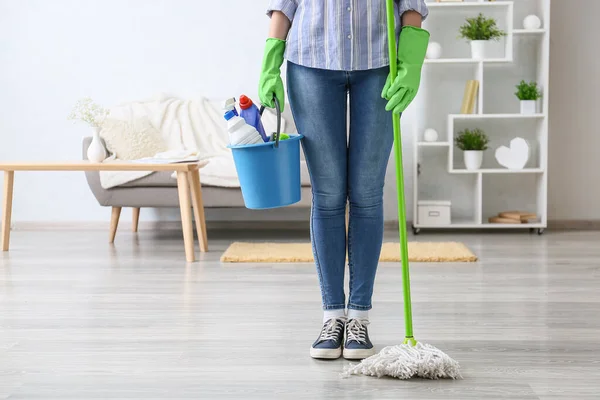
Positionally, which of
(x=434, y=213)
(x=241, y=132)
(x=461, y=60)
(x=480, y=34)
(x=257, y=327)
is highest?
(x=480, y=34)

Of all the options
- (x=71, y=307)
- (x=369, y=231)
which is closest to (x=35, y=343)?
(x=71, y=307)

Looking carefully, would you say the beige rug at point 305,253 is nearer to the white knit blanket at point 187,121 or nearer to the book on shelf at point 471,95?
the white knit blanket at point 187,121

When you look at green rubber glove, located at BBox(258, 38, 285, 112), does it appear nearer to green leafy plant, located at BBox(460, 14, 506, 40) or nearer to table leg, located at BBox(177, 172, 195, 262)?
table leg, located at BBox(177, 172, 195, 262)

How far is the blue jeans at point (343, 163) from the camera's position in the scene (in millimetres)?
1913

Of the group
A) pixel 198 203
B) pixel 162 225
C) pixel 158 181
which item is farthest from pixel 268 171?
pixel 162 225

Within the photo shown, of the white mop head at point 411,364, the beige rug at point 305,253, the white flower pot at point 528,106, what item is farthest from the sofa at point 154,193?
the white mop head at point 411,364

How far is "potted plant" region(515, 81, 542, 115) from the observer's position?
449cm

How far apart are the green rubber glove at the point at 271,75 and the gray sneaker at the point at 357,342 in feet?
1.94

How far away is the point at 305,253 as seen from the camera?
12.3 ft

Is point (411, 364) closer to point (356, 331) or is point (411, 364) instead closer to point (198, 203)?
point (356, 331)

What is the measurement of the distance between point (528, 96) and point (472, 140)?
1.31 ft

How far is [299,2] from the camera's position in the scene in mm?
1958

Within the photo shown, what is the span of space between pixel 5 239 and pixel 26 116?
1195 mm

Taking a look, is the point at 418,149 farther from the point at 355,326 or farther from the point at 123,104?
the point at 355,326
